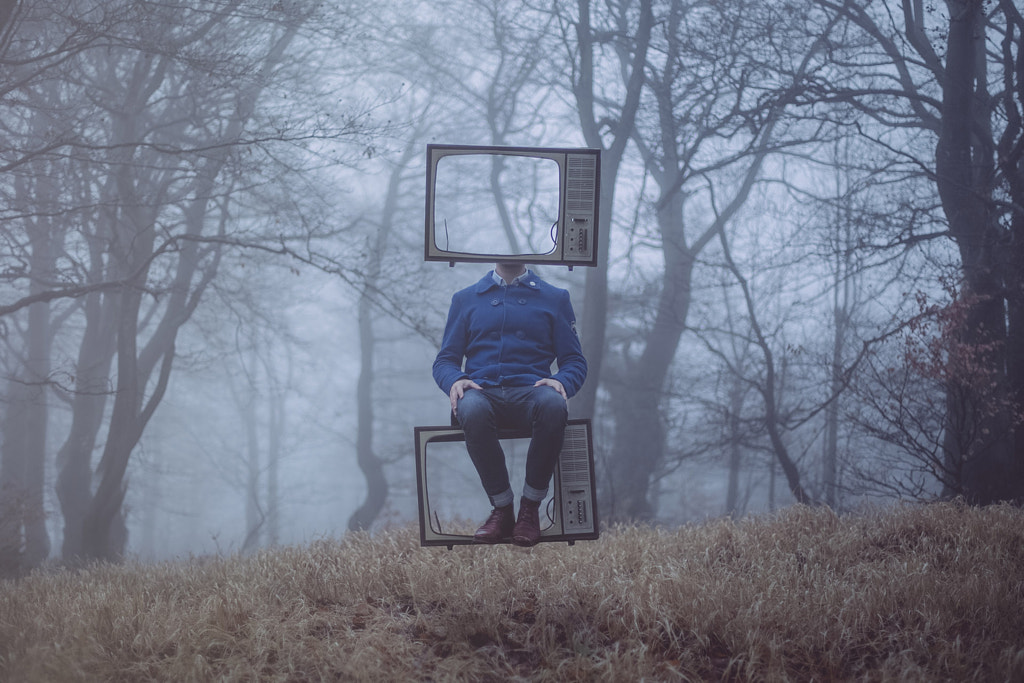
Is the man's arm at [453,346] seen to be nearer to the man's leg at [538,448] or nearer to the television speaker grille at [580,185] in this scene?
the man's leg at [538,448]

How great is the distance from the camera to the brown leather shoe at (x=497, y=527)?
3.56m

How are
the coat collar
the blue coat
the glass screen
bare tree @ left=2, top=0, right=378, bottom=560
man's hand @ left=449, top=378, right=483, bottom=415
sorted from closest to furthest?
man's hand @ left=449, top=378, right=483, bottom=415
the blue coat
the coat collar
bare tree @ left=2, top=0, right=378, bottom=560
the glass screen

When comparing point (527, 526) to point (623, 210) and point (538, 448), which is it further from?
point (623, 210)

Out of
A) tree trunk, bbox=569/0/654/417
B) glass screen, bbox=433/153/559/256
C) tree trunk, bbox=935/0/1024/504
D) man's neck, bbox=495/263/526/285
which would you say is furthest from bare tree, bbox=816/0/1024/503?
man's neck, bbox=495/263/526/285

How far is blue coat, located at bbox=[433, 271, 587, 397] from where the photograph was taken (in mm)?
3686

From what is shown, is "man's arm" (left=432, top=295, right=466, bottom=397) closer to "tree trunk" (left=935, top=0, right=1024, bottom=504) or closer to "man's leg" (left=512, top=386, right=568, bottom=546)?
"man's leg" (left=512, top=386, right=568, bottom=546)

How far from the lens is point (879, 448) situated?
870 centimetres

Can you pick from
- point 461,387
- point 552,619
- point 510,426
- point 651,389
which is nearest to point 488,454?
point 510,426

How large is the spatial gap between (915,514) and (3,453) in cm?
1151

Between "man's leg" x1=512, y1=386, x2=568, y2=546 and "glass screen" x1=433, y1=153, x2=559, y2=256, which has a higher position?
"glass screen" x1=433, y1=153, x2=559, y2=256

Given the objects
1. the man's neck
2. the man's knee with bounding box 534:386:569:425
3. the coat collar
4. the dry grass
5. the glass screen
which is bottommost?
the dry grass

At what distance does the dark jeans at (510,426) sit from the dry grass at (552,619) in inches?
29.1

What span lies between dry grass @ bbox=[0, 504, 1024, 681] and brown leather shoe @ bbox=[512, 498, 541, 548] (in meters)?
0.53

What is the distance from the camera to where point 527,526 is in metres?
3.60
